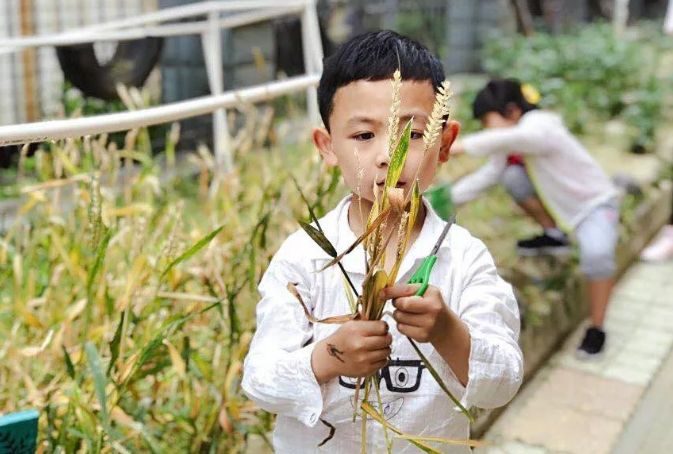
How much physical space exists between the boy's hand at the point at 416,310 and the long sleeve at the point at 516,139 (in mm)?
2432

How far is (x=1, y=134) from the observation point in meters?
1.71

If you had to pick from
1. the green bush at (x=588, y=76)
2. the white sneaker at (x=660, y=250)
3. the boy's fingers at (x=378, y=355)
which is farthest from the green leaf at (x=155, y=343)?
the green bush at (x=588, y=76)

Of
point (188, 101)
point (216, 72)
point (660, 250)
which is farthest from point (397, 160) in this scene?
point (660, 250)

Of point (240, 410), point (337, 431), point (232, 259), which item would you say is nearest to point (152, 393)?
point (240, 410)

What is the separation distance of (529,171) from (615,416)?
1271 millimetres

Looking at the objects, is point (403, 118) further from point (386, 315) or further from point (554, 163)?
point (554, 163)

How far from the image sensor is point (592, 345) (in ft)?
12.6

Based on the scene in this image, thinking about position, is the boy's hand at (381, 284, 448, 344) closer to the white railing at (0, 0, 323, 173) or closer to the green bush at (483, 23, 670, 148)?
the white railing at (0, 0, 323, 173)

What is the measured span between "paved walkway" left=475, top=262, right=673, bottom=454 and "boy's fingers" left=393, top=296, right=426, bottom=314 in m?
1.53

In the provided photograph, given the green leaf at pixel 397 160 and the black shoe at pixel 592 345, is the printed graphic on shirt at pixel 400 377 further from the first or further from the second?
the black shoe at pixel 592 345

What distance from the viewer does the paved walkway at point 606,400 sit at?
10.2ft

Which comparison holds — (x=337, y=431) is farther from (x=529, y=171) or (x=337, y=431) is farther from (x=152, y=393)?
(x=529, y=171)

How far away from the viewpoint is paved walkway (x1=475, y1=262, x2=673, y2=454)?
311 centimetres

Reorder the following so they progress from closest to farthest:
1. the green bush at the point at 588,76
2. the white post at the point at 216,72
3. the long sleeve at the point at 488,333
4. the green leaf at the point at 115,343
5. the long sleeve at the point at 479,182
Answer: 1. the long sleeve at the point at 488,333
2. the green leaf at the point at 115,343
3. the white post at the point at 216,72
4. the long sleeve at the point at 479,182
5. the green bush at the point at 588,76
